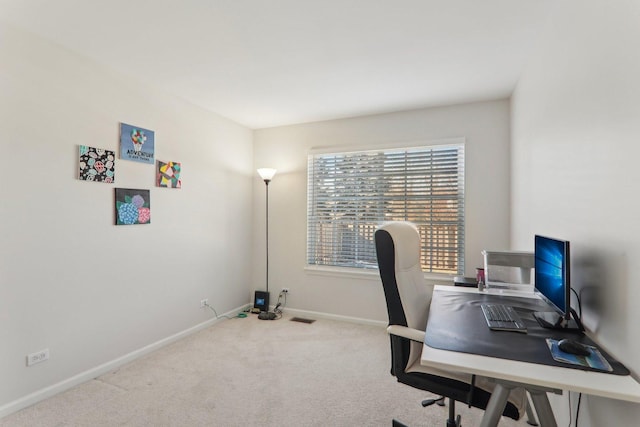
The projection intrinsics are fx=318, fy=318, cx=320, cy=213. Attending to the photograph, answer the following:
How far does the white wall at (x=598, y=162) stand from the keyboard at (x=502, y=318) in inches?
11.2

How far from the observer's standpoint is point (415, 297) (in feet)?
5.92

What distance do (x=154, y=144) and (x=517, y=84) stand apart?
11.2ft

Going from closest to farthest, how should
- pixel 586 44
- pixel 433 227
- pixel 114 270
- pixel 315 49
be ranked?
pixel 586 44
pixel 315 49
pixel 114 270
pixel 433 227

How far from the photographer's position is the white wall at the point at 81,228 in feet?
6.85

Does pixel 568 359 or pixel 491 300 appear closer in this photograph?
pixel 568 359

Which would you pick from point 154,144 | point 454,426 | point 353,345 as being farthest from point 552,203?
point 154,144

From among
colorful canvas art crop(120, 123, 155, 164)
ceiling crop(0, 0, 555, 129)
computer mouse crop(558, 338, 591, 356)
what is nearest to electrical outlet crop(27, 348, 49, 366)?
colorful canvas art crop(120, 123, 155, 164)

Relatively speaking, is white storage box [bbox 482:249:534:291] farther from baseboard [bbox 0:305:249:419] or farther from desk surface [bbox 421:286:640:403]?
baseboard [bbox 0:305:249:419]

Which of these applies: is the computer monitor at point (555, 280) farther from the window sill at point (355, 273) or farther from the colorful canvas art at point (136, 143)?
the colorful canvas art at point (136, 143)

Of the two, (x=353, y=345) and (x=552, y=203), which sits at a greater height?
(x=552, y=203)

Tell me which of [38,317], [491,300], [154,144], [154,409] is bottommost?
[154,409]

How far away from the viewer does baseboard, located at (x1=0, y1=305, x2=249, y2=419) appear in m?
2.08

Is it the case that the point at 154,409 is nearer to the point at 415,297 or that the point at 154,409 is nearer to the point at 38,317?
the point at 38,317

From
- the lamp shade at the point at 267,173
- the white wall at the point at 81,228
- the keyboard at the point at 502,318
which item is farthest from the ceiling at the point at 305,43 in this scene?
the keyboard at the point at 502,318
